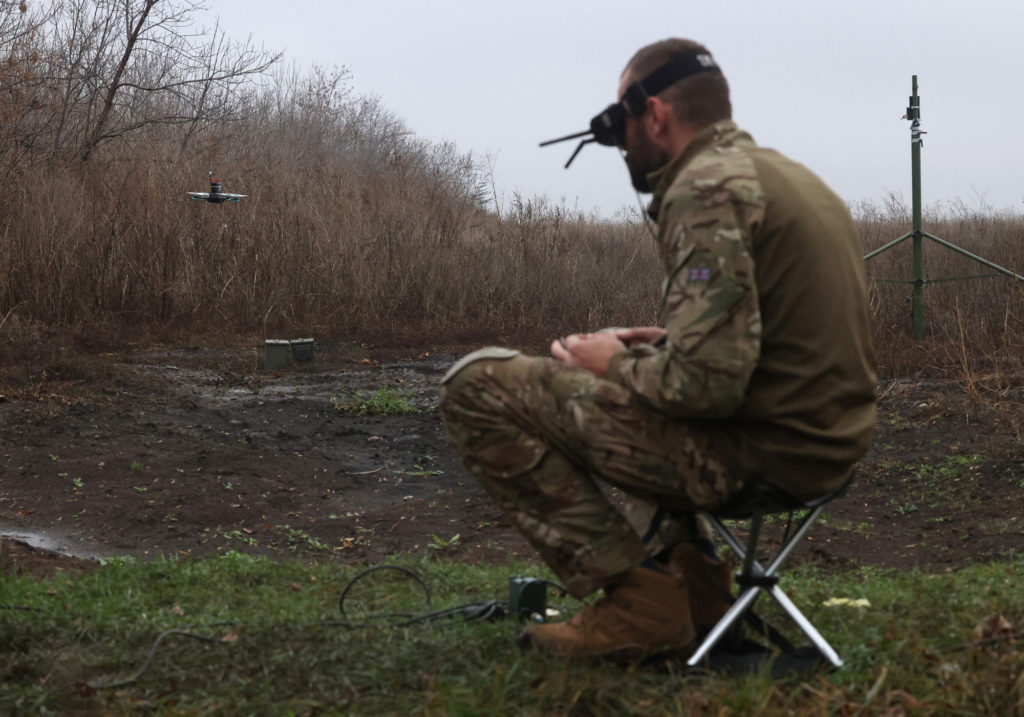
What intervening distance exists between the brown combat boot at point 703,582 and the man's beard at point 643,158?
1158 mm

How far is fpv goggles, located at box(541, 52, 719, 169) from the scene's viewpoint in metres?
2.99

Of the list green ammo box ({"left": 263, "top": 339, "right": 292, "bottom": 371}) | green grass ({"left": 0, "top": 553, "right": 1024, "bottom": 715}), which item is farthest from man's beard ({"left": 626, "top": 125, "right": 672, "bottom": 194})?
green ammo box ({"left": 263, "top": 339, "right": 292, "bottom": 371})

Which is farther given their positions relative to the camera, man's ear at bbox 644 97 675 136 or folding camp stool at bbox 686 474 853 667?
man's ear at bbox 644 97 675 136

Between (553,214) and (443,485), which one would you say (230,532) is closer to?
(443,485)

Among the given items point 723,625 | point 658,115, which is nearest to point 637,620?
point 723,625

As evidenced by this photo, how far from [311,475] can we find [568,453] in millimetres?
5530

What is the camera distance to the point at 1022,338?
9609 mm

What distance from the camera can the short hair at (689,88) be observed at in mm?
3000

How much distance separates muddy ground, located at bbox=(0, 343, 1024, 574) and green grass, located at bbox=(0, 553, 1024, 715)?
150cm

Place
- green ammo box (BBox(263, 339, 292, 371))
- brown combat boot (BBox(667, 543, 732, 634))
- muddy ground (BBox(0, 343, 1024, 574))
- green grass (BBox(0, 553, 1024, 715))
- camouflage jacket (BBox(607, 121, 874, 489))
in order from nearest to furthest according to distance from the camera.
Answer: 1. camouflage jacket (BBox(607, 121, 874, 489))
2. green grass (BBox(0, 553, 1024, 715))
3. brown combat boot (BBox(667, 543, 732, 634))
4. muddy ground (BBox(0, 343, 1024, 574))
5. green ammo box (BBox(263, 339, 292, 371))

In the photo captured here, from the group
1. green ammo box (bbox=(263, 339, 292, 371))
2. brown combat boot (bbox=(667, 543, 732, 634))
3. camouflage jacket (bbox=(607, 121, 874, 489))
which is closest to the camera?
camouflage jacket (bbox=(607, 121, 874, 489))

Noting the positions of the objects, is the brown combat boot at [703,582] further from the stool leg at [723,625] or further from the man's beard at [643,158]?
the man's beard at [643,158]

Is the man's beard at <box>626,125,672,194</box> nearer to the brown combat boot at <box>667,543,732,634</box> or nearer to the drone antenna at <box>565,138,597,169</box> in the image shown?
the drone antenna at <box>565,138,597,169</box>

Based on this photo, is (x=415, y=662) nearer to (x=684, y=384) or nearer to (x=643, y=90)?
(x=684, y=384)
